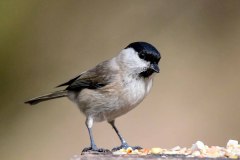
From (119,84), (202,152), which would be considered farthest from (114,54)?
(202,152)

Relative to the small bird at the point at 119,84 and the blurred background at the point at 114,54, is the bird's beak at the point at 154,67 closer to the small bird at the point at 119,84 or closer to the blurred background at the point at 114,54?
the small bird at the point at 119,84

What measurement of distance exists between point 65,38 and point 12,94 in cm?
104

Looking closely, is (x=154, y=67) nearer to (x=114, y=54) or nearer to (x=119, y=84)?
(x=119, y=84)

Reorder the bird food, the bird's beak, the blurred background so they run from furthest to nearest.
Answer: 1. the blurred background
2. the bird's beak
3. the bird food

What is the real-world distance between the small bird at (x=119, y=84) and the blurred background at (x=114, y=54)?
89.0 inches

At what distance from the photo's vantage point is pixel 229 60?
761 cm

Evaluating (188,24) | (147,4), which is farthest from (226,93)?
(147,4)

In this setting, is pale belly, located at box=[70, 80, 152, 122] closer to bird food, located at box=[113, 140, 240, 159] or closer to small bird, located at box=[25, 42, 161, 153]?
small bird, located at box=[25, 42, 161, 153]

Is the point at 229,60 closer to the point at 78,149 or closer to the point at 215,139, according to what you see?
the point at 215,139

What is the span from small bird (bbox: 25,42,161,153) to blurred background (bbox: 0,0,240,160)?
7.42 feet

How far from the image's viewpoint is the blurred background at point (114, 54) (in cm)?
696

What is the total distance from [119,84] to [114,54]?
128 inches

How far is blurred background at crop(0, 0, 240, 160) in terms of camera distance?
696 cm

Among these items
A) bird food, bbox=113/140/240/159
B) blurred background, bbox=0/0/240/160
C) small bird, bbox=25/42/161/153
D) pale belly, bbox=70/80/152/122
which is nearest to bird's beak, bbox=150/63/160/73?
small bird, bbox=25/42/161/153
